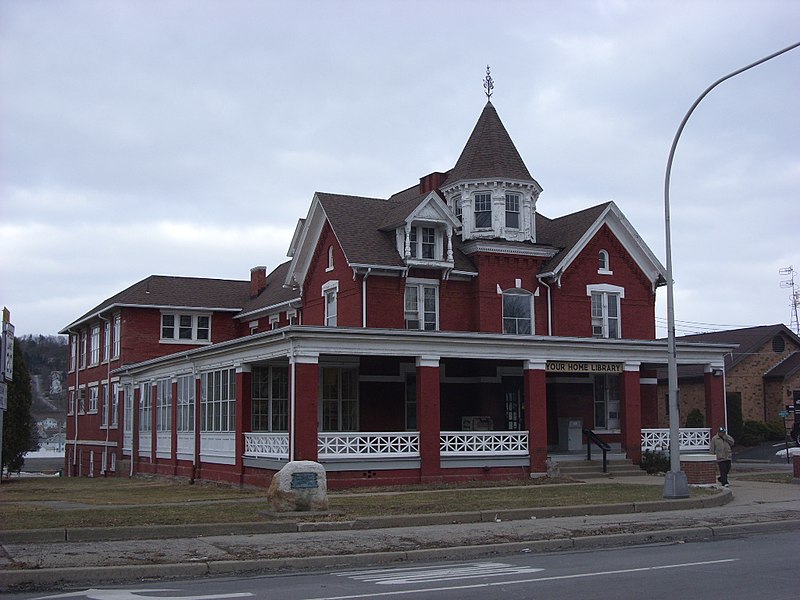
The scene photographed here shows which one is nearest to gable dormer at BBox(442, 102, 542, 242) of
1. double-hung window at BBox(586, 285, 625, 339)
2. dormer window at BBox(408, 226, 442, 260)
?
dormer window at BBox(408, 226, 442, 260)

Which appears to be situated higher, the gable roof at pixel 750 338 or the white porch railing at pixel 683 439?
the gable roof at pixel 750 338

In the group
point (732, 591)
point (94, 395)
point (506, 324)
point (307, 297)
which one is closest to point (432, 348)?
point (506, 324)

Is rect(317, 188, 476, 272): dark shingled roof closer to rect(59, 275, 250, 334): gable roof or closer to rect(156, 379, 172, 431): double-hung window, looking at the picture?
rect(156, 379, 172, 431): double-hung window

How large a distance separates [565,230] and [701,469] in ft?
48.4

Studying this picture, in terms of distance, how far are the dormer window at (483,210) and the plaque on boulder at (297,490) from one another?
19.5m

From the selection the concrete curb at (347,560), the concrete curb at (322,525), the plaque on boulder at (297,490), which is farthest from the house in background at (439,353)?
the concrete curb at (347,560)

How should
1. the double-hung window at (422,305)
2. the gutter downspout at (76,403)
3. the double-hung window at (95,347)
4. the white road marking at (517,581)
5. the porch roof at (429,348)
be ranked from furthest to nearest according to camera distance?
the gutter downspout at (76,403)
the double-hung window at (95,347)
the double-hung window at (422,305)
the porch roof at (429,348)
the white road marking at (517,581)

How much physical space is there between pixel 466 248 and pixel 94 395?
26.0m

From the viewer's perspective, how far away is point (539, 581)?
11.9m

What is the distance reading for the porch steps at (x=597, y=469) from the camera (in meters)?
31.2

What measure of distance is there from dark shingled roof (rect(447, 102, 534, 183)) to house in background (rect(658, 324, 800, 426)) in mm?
19084

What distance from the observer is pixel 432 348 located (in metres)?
28.6

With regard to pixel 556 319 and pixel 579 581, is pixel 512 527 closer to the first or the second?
pixel 579 581

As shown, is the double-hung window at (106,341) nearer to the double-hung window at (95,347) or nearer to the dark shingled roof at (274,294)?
the double-hung window at (95,347)
